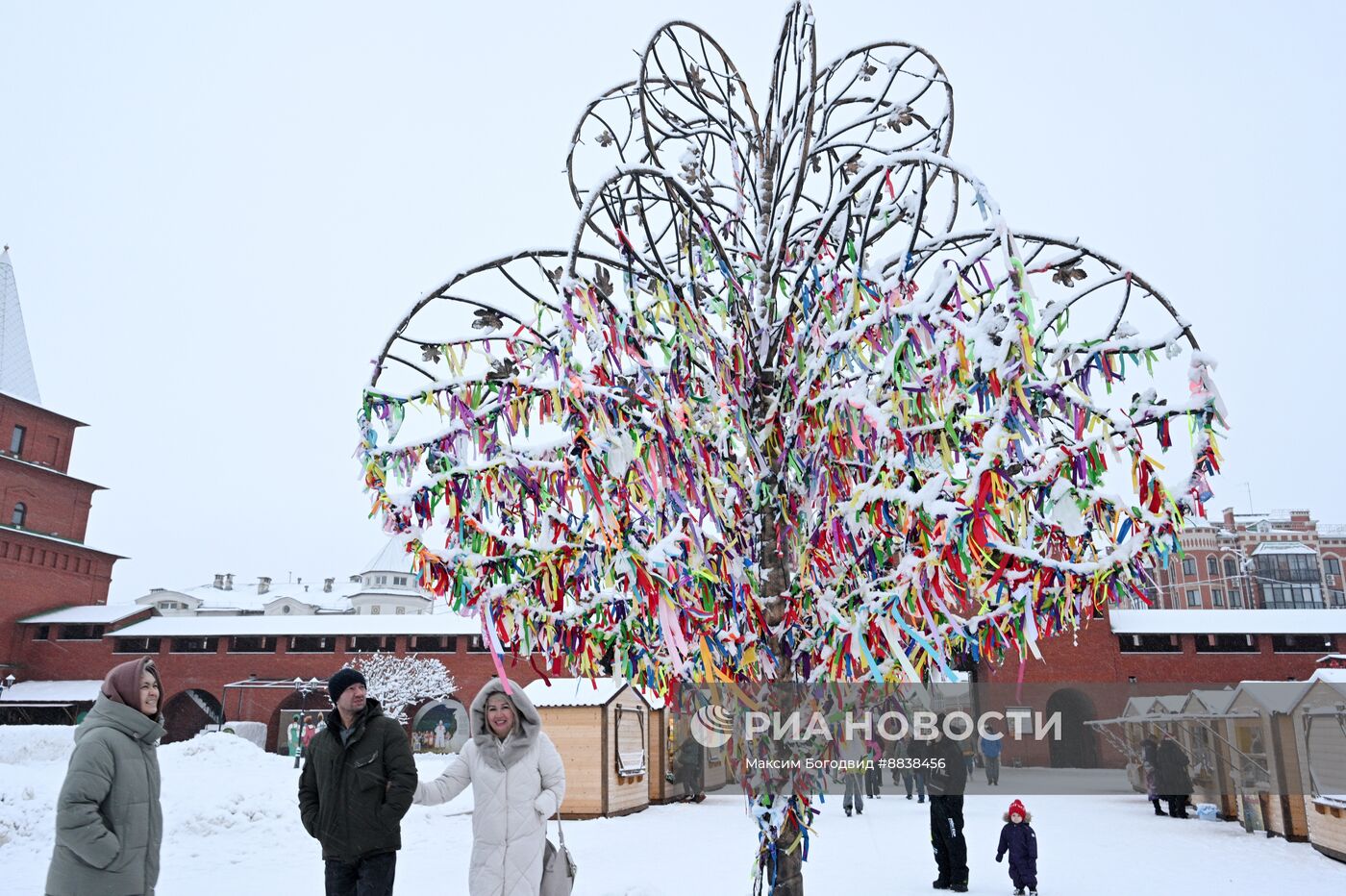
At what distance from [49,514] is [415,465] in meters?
43.2

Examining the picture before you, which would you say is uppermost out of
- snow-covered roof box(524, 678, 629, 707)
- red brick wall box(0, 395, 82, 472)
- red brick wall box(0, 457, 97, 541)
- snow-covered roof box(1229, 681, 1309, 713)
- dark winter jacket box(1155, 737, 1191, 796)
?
red brick wall box(0, 395, 82, 472)

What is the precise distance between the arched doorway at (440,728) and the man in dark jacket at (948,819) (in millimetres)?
24068

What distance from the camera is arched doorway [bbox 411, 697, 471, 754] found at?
110ft

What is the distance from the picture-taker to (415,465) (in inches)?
144

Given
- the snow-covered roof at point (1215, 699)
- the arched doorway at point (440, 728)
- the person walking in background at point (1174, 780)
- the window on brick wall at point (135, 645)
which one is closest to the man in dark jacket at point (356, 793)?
the snow-covered roof at point (1215, 699)

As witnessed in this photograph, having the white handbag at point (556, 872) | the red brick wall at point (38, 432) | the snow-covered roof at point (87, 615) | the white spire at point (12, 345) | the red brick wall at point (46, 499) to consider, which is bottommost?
the white handbag at point (556, 872)

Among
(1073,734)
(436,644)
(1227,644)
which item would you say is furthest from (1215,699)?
(436,644)

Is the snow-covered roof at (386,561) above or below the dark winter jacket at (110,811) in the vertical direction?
above

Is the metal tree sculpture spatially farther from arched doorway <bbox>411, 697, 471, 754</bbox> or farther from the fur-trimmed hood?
arched doorway <bbox>411, 697, 471, 754</bbox>

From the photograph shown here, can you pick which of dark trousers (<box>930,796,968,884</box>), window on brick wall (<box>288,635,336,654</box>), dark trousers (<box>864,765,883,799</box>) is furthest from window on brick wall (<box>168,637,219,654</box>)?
dark trousers (<box>930,796,968,884</box>)

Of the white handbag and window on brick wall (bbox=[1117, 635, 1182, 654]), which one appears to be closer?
the white handbag

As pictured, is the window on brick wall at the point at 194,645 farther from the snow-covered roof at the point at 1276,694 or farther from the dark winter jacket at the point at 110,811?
the snow-covered roof at the point at 1276,694

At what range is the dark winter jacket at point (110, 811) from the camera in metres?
3.47

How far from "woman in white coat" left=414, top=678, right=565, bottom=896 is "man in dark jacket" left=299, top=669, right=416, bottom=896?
7.2 inches
